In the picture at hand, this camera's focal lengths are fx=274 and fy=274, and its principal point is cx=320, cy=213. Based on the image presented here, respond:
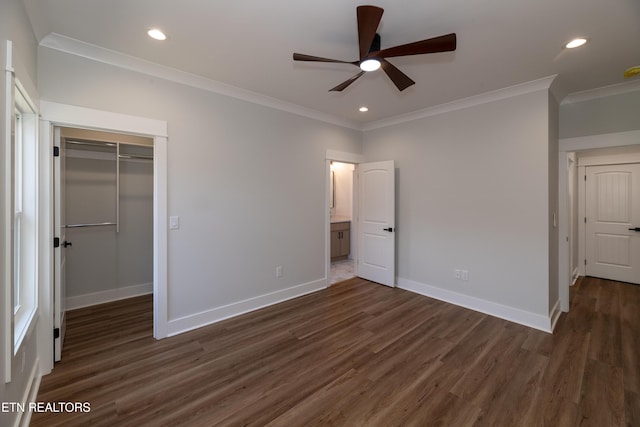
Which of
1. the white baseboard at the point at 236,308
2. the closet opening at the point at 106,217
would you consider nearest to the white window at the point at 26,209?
the white baseboard at the point at 236,308

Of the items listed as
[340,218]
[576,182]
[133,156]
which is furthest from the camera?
[340,218]

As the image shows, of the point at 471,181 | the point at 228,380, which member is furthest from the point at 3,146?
the point at 471,181

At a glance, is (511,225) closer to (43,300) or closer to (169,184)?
(169,184)

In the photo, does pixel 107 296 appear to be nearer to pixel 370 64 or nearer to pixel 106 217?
pixel 106 217

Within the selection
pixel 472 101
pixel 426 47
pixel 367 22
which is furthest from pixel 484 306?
pixel 367 22

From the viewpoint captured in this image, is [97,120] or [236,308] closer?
[97,120]

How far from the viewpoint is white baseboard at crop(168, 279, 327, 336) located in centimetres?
298

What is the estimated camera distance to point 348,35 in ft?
7.36

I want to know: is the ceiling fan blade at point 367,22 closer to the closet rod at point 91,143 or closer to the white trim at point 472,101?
the white trim at point 472,101

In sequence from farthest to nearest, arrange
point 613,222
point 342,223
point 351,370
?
point 342,223 < point 613,222 < point 351,370

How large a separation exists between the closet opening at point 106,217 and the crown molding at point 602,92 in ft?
17.7

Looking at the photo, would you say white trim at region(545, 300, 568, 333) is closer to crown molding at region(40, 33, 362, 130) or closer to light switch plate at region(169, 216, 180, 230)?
crown molding at region(40, 33, 362, 130)

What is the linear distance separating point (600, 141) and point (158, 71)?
503 cm

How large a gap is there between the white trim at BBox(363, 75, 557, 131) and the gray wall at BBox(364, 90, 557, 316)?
0.21 feet
